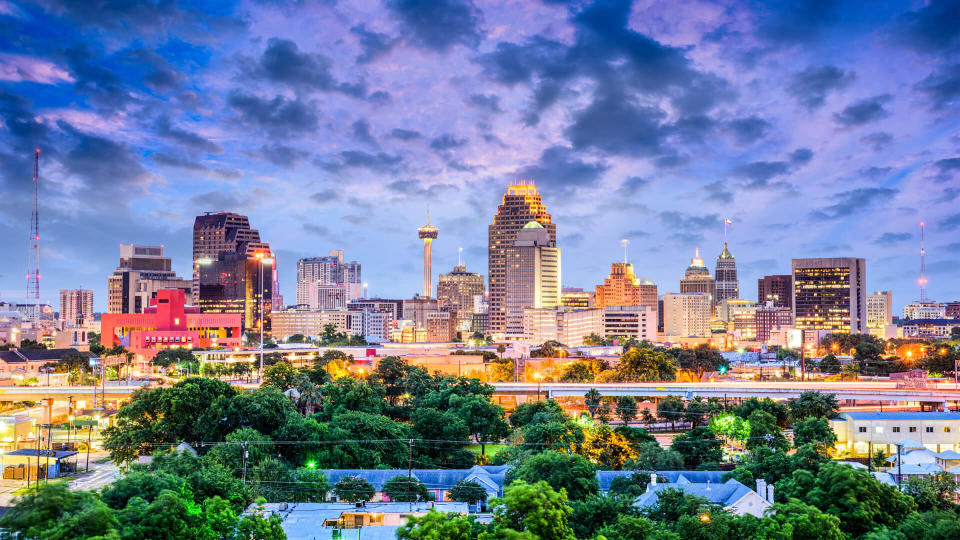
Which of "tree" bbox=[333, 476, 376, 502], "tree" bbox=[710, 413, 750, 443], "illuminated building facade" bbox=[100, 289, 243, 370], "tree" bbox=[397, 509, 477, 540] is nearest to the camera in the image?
"tree" bbox=[397, 509, 477, 540]

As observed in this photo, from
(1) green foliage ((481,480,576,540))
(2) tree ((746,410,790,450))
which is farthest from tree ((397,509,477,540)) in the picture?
(2) tree ((746,410,790,450))

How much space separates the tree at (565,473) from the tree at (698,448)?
669 inches

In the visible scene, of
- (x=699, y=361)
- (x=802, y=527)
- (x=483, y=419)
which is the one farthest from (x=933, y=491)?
(x=699, y=361)

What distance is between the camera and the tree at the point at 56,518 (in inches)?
982

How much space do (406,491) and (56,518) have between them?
20693 mm

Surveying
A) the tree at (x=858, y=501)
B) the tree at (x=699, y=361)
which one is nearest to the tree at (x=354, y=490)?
the tree at (x=858, y=501)

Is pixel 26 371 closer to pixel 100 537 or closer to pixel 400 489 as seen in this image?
pixel 400 489

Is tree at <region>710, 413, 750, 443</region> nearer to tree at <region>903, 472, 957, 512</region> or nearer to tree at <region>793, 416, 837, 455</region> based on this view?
tree at <region>793, 416, 837, 455</region>

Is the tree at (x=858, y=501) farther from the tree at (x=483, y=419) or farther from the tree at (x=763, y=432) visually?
the tree at (x=483, y=419)

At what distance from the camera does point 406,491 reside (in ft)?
142

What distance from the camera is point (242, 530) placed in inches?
1208

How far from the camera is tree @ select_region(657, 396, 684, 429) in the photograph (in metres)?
79.0

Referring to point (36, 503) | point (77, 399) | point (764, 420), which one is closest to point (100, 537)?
point (36, 503)

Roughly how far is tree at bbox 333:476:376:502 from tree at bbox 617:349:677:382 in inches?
2502
